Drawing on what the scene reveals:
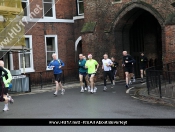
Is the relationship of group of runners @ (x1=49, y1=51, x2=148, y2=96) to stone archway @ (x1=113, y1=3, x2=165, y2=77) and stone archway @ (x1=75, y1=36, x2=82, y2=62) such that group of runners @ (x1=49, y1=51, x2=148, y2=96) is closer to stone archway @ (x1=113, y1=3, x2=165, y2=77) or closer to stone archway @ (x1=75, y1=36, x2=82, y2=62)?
stone archway @ (x1=113, y1=3, x2=165, y2=77)

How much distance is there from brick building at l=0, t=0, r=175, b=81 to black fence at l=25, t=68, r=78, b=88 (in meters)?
0.19

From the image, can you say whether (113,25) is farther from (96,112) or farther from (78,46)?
(96,112)

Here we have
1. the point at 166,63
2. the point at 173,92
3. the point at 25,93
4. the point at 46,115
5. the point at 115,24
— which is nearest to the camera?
the point at 46,115

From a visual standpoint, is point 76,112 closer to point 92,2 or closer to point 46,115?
point 46,115

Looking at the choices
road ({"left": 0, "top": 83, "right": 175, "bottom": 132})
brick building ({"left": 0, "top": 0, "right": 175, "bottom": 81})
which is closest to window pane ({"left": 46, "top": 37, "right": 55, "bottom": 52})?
brick building ({"left": 0, "top": 0, "right": 175, "bottom": 81})

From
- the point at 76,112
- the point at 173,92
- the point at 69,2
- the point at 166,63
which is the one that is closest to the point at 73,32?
the point at 69,2

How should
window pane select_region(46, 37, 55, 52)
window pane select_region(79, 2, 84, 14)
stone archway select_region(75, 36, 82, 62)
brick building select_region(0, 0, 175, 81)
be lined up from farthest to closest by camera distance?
window pane select_region(79, 2, 84, 14) → stone archway select_region(75, 36, 82, 62) → window pane select_region(46, 37, 55, 52) → brick building select_region(0, 0, 175, 81)

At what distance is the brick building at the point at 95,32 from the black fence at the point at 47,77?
7.4 inches

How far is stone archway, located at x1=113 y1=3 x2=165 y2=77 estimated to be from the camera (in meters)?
23.5

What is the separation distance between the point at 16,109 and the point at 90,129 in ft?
15.2

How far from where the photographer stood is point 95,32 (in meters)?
23.6

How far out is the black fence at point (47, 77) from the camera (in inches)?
869

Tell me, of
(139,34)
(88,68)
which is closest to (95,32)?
(139,34)

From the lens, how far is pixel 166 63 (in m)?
19.6
